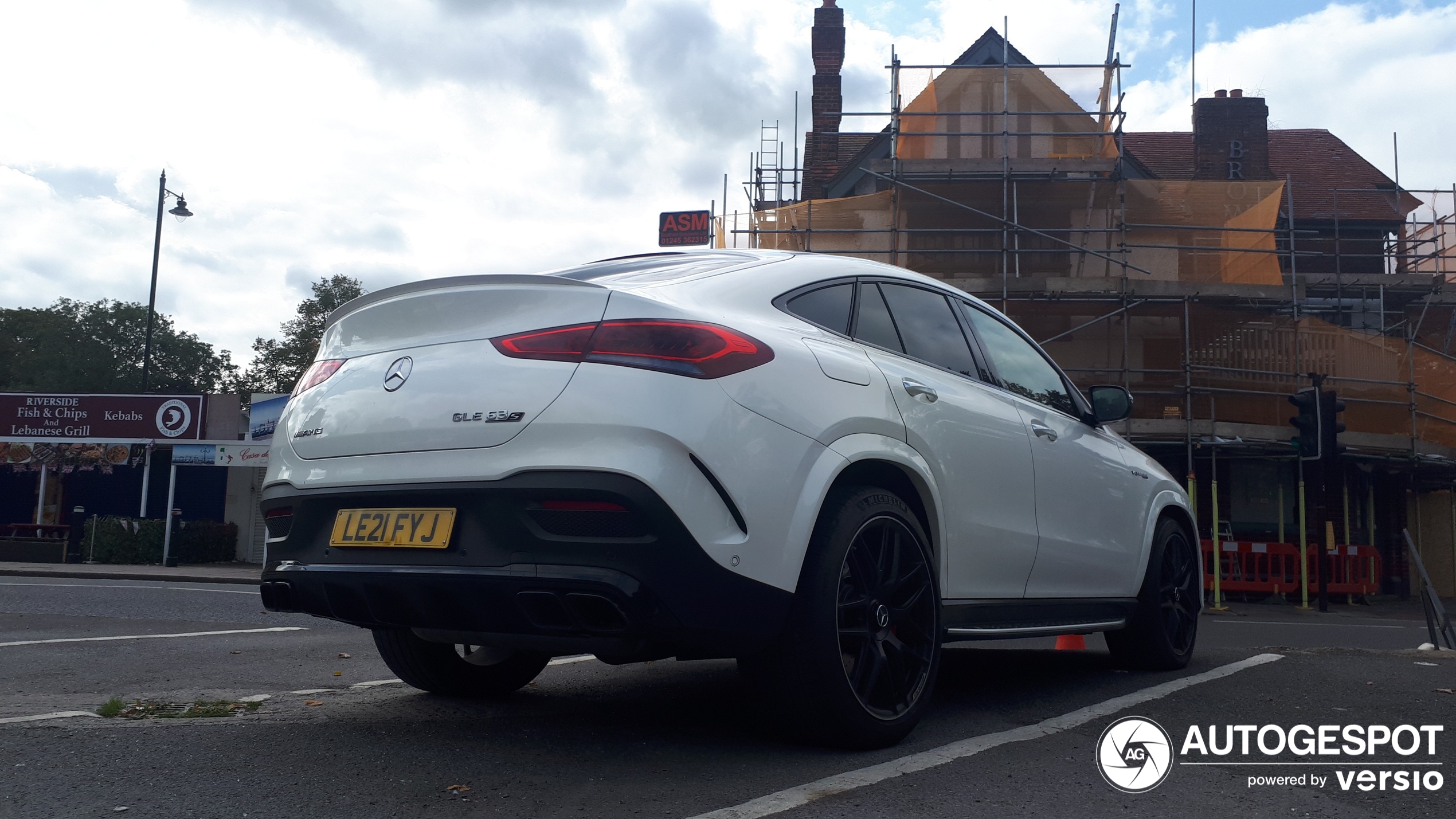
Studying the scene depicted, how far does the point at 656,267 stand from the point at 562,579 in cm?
140

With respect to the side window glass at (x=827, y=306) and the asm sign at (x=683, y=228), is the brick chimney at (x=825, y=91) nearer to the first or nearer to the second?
the asm sign at (x=683, y=228)

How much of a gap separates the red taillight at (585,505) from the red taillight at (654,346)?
40cm

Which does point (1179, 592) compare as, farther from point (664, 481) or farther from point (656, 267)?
point (664, 481)

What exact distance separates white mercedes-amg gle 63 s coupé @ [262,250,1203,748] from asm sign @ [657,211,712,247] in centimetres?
2509

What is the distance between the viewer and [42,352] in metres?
57.7

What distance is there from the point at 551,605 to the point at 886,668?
1148mm

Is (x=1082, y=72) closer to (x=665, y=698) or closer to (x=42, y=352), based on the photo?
(x=665, y=698)

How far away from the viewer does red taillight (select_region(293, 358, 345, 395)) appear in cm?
371

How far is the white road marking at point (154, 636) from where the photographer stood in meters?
7.19

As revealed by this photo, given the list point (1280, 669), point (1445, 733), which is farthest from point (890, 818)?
point (1280, 669)

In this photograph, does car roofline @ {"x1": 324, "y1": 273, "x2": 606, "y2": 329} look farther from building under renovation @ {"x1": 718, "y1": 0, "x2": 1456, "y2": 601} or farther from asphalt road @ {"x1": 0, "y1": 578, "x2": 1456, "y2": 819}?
building under renovation @ {"x1": 718, "y1": 0, "x2": 1456, "y2": 601}

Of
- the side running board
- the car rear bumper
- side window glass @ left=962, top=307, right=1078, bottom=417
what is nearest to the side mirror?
side window glass @ left=962, top=307, right=1078, bottom=417

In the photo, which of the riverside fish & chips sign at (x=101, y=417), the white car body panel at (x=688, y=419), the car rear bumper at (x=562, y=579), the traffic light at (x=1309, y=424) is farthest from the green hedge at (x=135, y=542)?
the car rear bumper at (x=562, y=579)

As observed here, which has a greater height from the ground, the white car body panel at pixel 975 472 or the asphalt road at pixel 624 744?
the white car body panel at pixel 975 472
